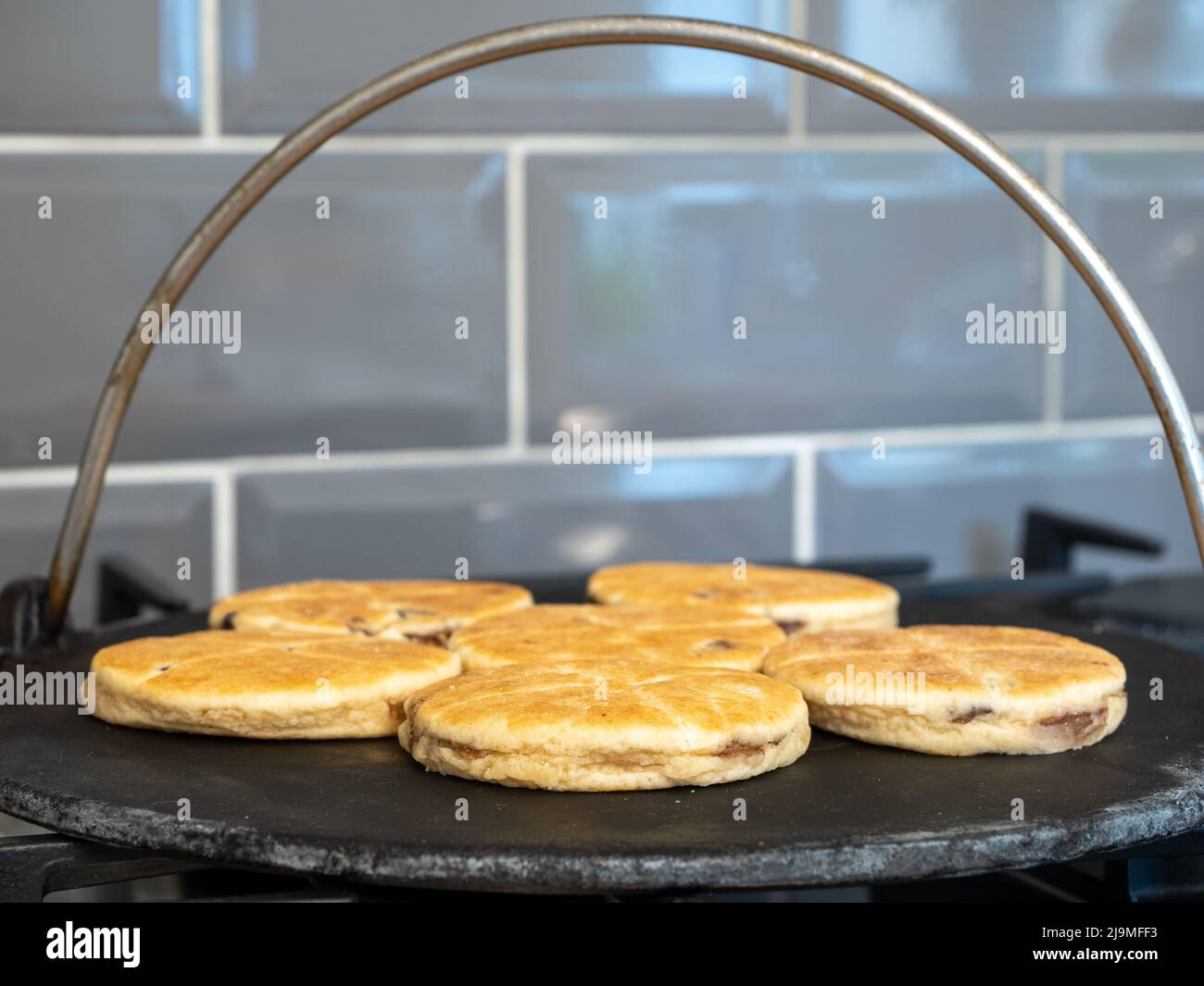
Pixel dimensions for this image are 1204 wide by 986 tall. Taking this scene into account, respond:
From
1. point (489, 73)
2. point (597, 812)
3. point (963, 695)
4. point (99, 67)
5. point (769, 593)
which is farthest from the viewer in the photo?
point (489, 73)

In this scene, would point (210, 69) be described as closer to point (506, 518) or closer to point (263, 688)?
point (506, 518)

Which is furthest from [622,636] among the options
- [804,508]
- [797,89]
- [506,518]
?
[797,89]

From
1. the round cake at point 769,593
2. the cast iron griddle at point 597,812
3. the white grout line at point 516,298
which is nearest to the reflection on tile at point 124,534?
the white grout line at point 516,298

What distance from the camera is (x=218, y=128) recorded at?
1.77 meters

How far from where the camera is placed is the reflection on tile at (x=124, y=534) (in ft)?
5.68

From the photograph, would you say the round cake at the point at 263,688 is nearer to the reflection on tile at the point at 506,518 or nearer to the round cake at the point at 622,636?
the round cake at the point at 622,636

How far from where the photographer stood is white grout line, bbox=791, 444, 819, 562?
2031mm

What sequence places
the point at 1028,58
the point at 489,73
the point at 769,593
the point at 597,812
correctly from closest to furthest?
the point at 597,812 < the point at 769,593 < the point at 489,73 < the point at 1028,58

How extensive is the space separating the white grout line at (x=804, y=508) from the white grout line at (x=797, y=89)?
0.43 metres

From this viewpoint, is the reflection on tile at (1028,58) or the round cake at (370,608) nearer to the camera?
the round cake at (370,608)

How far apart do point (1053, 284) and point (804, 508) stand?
0.49 metres

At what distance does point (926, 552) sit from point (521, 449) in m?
0.61

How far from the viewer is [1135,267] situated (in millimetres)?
2145

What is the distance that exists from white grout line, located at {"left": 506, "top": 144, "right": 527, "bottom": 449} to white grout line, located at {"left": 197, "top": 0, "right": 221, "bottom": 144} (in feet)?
1.19
